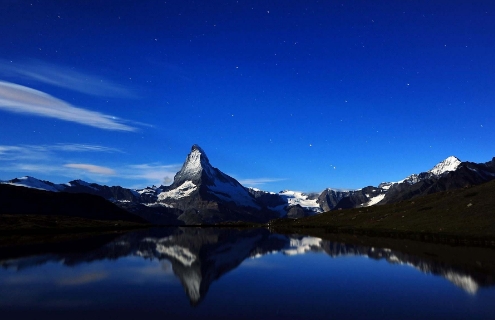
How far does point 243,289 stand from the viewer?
107 ft

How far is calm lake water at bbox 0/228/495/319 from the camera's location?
24.7 m

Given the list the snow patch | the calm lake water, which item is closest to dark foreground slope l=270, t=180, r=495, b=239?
the snow patch

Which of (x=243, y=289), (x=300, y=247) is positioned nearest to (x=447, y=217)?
(x=300, y=247)

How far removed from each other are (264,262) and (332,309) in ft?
89.7

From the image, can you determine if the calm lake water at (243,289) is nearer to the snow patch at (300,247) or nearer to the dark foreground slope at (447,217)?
the snow patch at (300,247)

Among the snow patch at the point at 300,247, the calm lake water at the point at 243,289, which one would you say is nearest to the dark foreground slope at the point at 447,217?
the snow patch at the point at 300,247

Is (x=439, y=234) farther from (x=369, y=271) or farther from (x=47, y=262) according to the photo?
Answer: (x=47, y=262)

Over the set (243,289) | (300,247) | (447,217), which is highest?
(447,217)

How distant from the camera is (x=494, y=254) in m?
54.4

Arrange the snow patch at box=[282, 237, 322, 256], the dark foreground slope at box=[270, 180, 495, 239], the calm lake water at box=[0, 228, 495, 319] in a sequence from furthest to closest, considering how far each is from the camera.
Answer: the dark foreground slope at box=[270, 180, 495, 239], the snow patch at box=[282, 237, 322, 256], the calm lake water at box=[0, 228, 495, 319]

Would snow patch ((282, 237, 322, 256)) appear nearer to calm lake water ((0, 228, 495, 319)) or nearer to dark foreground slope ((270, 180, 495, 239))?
calm lake water ((0, 228, 495, 319))

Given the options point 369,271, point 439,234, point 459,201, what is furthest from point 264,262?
point 459,201

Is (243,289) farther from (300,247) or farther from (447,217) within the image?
(447,217)

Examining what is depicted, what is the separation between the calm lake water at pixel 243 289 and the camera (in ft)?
80.9
